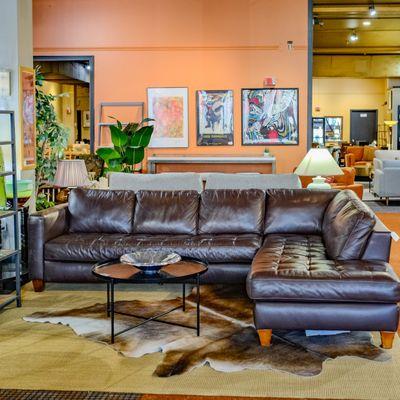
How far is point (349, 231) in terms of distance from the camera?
430cm

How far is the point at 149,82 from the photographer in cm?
1055

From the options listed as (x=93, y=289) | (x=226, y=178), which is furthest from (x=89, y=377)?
(x=226, y=178)

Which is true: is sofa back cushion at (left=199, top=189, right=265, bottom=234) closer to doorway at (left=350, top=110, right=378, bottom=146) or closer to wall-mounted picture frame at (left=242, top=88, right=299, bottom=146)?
wall-mounted picture frame at (left=242, top=88, right=299, bottom=146)

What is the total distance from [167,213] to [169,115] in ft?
16.6

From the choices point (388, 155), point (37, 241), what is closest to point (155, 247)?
point (37, 241)

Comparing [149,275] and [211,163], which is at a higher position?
[211,163]

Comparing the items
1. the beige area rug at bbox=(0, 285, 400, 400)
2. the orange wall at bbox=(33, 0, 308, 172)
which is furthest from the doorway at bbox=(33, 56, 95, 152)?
the beige area rug at bbox=(0, 285, 400, 400)

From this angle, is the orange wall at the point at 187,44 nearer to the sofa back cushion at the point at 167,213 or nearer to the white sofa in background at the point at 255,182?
the white sofa in background at the point at 255,182

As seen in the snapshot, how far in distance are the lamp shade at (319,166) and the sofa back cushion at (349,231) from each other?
1305 millimetres

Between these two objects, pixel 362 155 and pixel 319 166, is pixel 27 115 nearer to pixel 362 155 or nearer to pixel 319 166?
pixel 319 166

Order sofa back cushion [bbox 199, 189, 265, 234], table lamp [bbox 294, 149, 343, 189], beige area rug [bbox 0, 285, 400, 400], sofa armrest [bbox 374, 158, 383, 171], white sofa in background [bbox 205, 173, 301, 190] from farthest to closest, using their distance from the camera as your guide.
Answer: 1. sofa armrest [bbox 374, 158, 383, 171]
2. table lamp [bbox 294, 149, 343, 189]
3. white sofa in background [bbox 205, 173, 301, 190]
4. sofa back cushion [bbox 199, 189, 265, 234]
5. beige area rug [bbox 0, 285, 400, 400]

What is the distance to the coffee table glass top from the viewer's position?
396 centimetres

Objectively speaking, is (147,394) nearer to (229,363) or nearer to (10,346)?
(229,363)

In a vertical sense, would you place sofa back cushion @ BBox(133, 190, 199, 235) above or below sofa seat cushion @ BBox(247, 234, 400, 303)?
above
